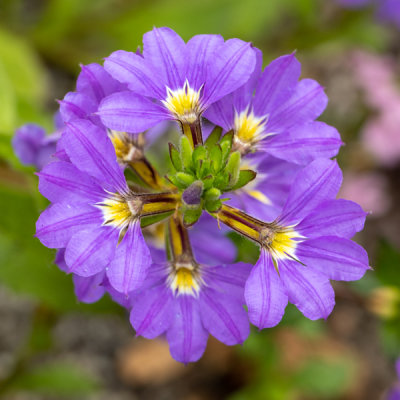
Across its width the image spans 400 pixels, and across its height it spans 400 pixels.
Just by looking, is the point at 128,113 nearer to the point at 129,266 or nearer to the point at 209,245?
the point at 129,266

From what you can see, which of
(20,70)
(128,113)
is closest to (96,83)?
(128,113)

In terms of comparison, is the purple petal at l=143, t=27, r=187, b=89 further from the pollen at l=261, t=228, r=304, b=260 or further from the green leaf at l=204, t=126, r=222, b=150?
the pollen at l=261, t=228, r=304, b=260

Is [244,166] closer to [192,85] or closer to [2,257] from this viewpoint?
[192,85]

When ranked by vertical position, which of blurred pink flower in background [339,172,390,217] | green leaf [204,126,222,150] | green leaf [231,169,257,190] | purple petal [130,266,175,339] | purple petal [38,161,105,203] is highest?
purple petal [38,161,105,203]

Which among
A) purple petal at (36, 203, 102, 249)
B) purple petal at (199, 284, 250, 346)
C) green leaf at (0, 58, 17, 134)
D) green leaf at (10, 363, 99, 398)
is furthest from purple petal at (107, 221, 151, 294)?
green leaf at (10, 363, 99, 398)

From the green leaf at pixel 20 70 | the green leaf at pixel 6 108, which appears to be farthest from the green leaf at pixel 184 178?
the green leaf at pixel 20 70

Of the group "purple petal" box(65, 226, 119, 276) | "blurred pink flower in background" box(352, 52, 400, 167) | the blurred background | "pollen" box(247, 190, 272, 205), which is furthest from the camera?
"blurred pink flower in background" box(352, 52, 400, 167)

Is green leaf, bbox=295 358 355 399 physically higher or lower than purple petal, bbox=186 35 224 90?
lower
